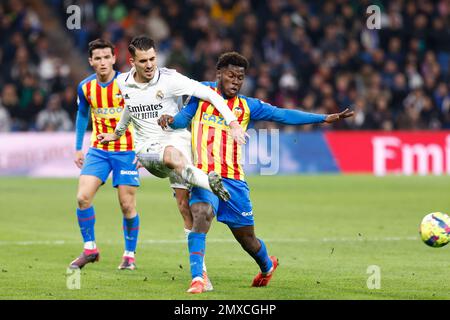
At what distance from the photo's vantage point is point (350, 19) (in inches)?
1072

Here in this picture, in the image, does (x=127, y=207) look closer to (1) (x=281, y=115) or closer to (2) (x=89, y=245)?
(2) (x=89, y=245)

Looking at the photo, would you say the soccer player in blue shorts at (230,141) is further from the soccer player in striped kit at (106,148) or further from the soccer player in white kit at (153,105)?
the soccer player in striped kit at (106,148)

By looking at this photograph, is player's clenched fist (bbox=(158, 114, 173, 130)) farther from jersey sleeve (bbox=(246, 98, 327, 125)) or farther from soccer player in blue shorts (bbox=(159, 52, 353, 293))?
jersey sleeve (bbox=(246, 98, 327, 125))

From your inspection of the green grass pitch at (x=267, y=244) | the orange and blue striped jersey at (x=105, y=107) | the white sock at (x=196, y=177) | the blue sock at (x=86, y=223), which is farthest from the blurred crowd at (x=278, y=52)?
the white sock at (x=196, y=177)

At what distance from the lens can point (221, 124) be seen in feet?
27.5

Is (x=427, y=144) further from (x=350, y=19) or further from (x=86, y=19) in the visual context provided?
(x=86, y=19)

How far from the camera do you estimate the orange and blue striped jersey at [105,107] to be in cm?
1011

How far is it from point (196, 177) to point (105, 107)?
8.04ft

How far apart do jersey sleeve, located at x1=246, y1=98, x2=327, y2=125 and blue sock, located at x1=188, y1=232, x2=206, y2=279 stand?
1146mm

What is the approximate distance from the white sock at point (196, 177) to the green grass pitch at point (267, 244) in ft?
2.90

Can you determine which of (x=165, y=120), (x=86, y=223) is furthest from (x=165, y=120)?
(x=86, y=223)

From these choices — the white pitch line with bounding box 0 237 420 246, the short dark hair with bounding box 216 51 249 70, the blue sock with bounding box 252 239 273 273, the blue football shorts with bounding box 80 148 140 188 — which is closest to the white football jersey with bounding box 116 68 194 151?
the short dark hair with bounding box 216 51 249 70

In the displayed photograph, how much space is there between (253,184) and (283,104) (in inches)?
152

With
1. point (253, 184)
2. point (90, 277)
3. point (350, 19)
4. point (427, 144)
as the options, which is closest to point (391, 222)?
point (90, 277)
